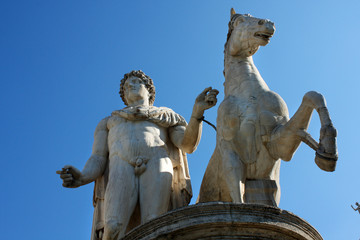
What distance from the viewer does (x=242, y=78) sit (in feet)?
30.1

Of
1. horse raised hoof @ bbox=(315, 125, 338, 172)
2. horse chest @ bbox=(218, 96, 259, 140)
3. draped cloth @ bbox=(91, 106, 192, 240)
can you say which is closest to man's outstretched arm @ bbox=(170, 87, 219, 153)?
draped cloth @ bbox=(91, 106, 192, 240)

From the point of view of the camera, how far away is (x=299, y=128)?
8.09 m

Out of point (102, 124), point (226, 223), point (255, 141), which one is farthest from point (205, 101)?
point (226, 223)

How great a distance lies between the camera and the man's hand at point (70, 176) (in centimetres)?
914

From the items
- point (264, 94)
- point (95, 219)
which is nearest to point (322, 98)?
point (264, 94)

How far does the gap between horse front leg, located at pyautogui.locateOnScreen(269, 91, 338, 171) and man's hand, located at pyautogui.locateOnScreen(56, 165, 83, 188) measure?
3.13m

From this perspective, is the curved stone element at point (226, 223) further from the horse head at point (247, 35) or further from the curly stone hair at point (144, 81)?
the curly stone hair at point (144, 81)

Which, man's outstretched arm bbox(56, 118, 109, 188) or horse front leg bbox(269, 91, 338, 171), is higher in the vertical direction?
man's outstretched arm bbox(56, 118, 109, 188)

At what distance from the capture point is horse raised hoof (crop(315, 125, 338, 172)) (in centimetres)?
732

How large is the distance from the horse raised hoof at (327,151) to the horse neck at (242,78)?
1.63 m

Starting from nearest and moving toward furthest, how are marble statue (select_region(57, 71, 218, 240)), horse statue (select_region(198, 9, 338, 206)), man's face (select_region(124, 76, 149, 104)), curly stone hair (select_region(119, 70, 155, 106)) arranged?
horse statue (select_region(198, 9, 338, 206)) < marble statue (select_region(57, 71, 218, 240)) < man's face (select_region(124, 76, 149, 104)) < curly stone hair (select_region(119, 70, 155, 106))

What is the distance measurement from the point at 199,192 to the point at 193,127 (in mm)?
1074

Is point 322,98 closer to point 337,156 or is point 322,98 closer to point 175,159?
point 337,156

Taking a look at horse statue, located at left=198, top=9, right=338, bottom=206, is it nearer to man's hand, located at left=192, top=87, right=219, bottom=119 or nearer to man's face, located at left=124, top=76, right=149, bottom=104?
man's hand, located at left=192, top=87, right=219, bottom=119
